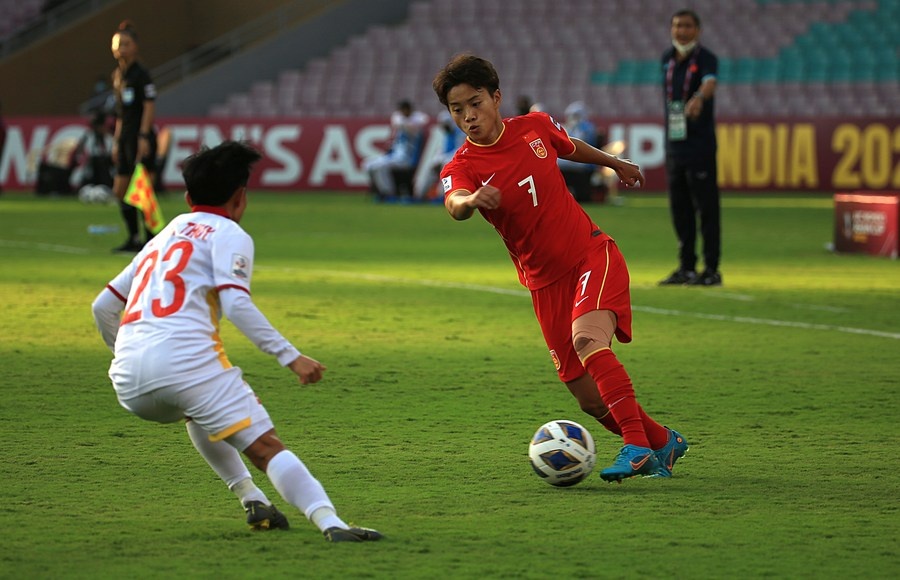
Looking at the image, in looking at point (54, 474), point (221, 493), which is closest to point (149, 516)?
point (221, 493)

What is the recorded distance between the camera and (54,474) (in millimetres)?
5559

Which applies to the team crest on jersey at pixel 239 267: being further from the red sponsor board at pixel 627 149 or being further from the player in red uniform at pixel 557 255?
the red sponsor board at pixel 627 149

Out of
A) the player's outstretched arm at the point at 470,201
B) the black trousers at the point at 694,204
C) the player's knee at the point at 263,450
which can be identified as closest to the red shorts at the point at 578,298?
the player's outstretched arm at the point at 470,201

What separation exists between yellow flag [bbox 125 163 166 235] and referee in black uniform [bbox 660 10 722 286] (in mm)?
4565

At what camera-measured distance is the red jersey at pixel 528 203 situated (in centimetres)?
567

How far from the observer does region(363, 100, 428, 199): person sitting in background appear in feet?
88.9

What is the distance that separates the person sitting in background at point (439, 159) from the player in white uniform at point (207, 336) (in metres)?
21.3

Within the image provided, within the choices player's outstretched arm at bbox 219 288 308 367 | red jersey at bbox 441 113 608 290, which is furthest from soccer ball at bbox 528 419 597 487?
player's outstretched arm at bbox 219 288 308 367

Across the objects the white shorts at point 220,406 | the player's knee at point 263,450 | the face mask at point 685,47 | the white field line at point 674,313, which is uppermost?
the face mask at point 685,47

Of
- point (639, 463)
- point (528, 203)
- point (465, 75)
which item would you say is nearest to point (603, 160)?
point (528, 203)

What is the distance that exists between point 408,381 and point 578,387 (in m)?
2.28

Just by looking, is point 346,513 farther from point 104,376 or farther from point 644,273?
point 644,273

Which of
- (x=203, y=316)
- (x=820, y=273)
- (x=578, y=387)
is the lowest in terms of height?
(x=820, y=273)

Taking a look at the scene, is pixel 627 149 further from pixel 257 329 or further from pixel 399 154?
pixel 257 329
